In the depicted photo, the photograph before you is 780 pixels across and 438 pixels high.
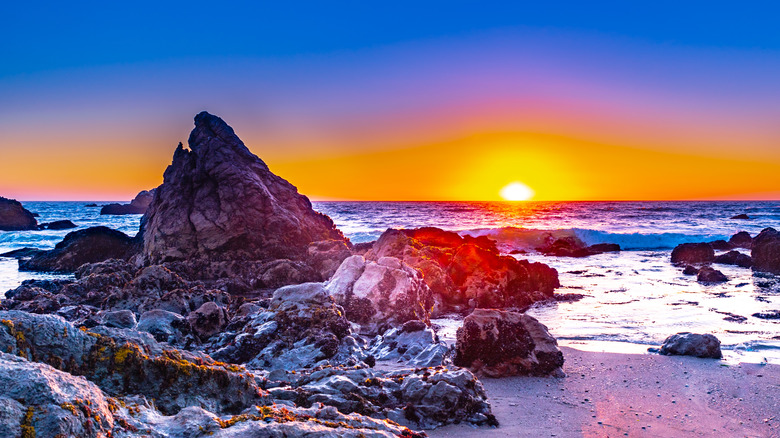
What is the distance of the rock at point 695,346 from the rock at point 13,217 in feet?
240

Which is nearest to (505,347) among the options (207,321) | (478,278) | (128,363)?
(207,321)

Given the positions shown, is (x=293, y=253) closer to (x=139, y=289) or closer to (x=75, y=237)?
(x=139, y=289)

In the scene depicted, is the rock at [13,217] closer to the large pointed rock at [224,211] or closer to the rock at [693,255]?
the large pointed rock at [224,211]

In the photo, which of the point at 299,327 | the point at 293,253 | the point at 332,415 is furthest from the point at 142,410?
the point at 293,253

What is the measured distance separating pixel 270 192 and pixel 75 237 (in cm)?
1041

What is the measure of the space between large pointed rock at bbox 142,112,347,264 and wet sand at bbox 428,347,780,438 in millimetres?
15118

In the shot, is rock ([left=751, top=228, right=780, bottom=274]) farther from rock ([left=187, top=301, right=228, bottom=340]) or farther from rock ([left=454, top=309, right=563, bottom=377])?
rock ([left=187, top=301, right=228, bottom=340])

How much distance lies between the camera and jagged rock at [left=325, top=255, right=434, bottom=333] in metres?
10.4

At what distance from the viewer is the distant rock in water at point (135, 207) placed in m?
97.7

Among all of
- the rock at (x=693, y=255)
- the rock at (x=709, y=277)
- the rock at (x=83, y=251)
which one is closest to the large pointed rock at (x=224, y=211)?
the rock at (x=83, y=251)

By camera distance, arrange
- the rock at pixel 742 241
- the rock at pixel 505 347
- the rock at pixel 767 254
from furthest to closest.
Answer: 1. the rock at pixel 742 241
2. the rock at pixel 767 254
3. the rock at pixel 505 347

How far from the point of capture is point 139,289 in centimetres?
1169

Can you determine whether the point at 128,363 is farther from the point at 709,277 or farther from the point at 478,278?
the point at 709,277

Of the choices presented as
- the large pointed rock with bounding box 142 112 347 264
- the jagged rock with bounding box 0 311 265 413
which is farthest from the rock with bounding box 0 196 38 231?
the jagged rock with bounding box 0 311 265 413
